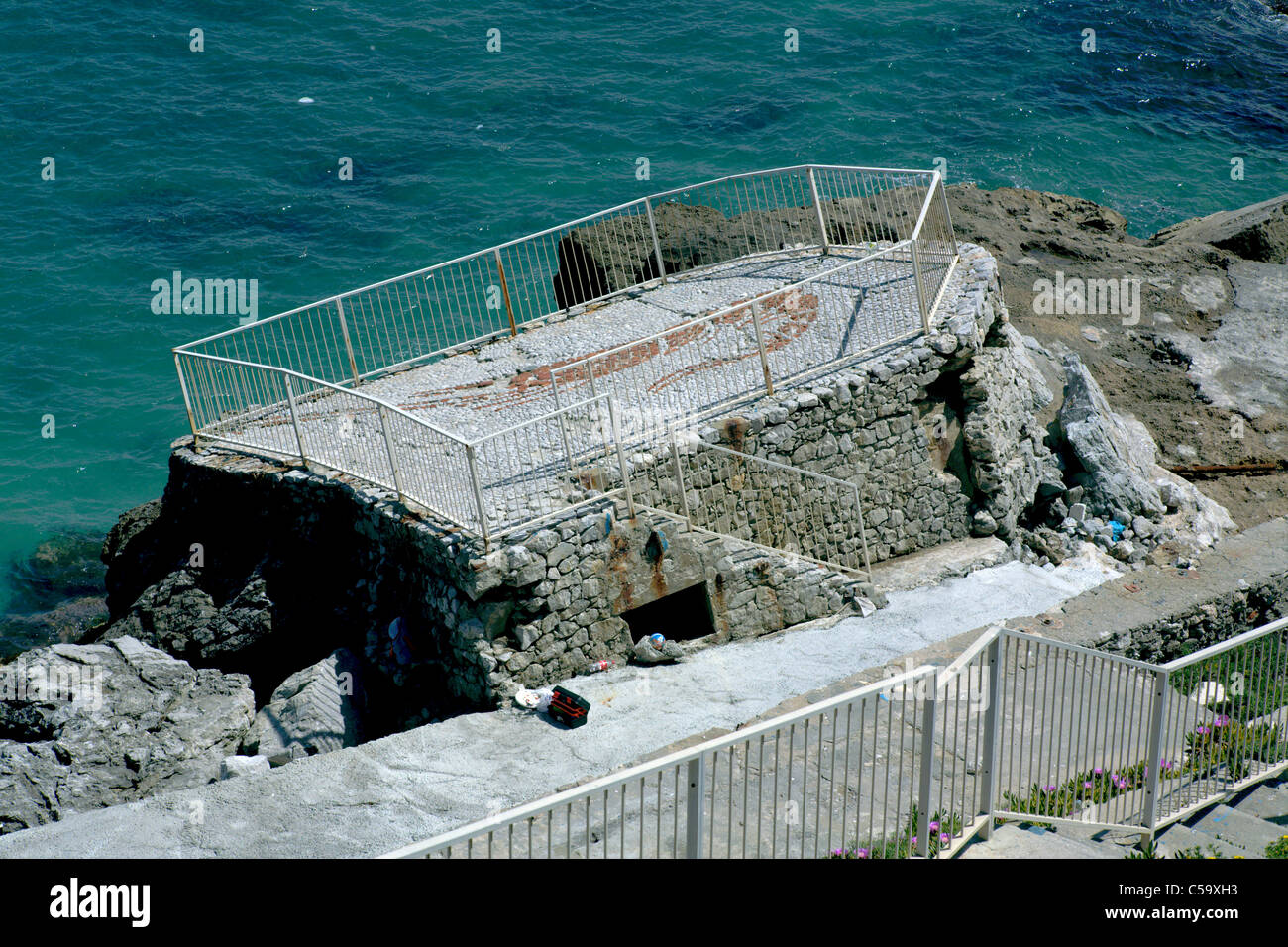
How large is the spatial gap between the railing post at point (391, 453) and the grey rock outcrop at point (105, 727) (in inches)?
120

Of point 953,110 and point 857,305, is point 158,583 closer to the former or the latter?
point 857,305

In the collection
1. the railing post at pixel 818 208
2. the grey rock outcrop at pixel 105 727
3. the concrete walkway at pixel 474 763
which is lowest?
the grey rock outcrop at pixel 105 727

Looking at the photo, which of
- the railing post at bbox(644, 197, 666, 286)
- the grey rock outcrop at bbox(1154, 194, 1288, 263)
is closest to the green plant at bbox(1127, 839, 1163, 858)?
the railing post at bbox(644, 197, 666, 286)

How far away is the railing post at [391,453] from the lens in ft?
41.5

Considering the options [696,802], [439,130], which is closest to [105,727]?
[696,802]

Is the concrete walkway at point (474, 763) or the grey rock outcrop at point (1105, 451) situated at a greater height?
the grey rock outcrop at point (1105, 451)

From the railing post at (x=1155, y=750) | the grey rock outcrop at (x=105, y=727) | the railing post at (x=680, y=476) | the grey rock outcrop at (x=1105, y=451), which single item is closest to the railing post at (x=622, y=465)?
the railing post at (x=680, y=476)

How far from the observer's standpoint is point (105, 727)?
12.5 metres

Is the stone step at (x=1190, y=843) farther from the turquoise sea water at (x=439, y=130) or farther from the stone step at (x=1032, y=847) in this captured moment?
the turquoise sea water at (x=439, y=130)

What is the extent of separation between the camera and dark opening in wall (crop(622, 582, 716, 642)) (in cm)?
1358

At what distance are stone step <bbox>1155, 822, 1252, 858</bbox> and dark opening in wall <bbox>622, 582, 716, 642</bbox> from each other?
5.78 meters

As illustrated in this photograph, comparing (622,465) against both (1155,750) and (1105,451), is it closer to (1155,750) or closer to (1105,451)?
(1155,750)

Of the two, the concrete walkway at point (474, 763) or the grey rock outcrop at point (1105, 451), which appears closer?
the concrete walkway at point (474, 763)
